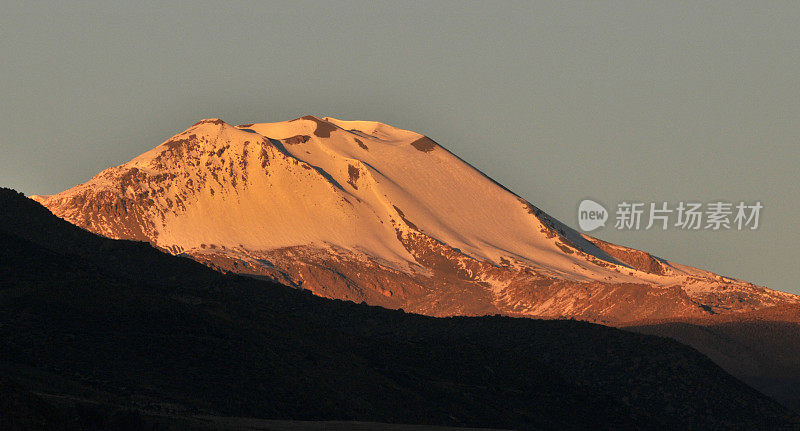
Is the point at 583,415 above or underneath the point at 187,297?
underneath

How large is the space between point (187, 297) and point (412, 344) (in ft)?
73.4

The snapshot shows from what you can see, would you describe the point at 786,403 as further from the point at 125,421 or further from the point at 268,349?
the point at 125,421

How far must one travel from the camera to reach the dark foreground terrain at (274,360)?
7762 cm

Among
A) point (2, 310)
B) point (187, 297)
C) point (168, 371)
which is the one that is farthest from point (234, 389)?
point (187, 297)

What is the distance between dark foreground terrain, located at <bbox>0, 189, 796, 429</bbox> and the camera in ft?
255

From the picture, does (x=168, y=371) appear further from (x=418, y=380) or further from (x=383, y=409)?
(x=418, y=380)

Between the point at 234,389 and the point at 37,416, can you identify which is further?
the point at 234,389

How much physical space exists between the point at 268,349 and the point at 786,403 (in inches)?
3365

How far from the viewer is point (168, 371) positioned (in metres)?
84.4

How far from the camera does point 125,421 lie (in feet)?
182

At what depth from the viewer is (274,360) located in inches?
3735

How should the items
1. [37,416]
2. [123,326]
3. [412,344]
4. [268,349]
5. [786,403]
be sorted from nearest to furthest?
[37,416], [123,326], [268,349], [412,344], [786,403]

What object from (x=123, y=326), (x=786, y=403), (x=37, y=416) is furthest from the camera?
(x=786, y=403)

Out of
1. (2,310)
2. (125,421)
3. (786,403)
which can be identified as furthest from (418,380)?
(786,403)
